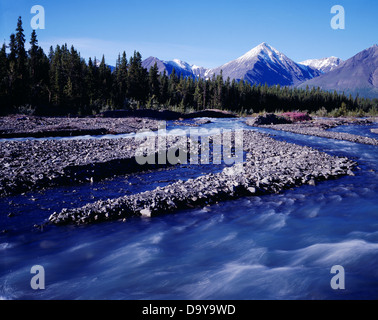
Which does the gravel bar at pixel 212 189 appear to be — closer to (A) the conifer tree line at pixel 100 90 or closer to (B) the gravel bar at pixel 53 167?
(B) the gravel bar at pixel 53 167

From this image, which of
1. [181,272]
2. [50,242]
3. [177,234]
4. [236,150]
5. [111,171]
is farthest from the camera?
[236,150]

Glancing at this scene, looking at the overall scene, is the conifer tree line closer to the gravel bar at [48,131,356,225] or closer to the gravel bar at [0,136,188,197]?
the gravel bar at [0,136,188,197]

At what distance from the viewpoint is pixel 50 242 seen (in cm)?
605

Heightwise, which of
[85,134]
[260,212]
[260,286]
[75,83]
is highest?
[75,83]

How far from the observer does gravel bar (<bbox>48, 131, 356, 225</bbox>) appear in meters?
7.28

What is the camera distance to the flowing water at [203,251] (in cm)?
466

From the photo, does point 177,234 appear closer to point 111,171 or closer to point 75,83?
point 111,171

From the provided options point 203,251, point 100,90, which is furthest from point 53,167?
point 100,90

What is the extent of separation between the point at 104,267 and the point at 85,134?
23003 mm

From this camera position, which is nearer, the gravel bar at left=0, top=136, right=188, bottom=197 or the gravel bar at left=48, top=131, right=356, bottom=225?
the gravel bar at left=48, top=131, right=356, bottom=225

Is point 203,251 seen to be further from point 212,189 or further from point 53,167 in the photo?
point 53,167

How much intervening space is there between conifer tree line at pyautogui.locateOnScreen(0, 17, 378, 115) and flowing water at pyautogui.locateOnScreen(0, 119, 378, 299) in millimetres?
40943

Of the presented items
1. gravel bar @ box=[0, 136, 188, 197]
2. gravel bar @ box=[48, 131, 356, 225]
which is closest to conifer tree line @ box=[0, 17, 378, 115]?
gravel bar @ box=[0, 136, 188, 197]
